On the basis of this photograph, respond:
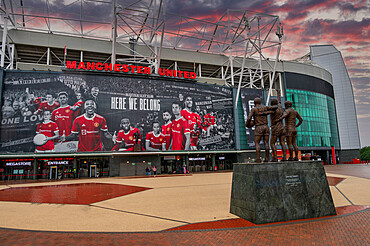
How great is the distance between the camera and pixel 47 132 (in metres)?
36.0

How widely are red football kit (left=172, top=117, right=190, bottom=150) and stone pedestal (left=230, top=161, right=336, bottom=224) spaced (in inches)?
1273

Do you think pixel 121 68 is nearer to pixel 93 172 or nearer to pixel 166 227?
pixel 93 172

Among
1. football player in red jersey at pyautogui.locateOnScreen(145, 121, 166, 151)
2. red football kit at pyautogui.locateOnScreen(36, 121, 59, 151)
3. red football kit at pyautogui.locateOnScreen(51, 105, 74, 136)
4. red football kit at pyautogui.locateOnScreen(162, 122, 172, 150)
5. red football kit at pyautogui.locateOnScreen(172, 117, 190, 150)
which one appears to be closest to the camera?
red football kit at pyautogui.locateOnScreen(36, 121, 59, 151)

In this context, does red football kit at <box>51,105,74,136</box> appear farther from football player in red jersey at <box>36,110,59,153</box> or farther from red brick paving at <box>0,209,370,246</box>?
red brick paving at <box>0,209,370,246</box>

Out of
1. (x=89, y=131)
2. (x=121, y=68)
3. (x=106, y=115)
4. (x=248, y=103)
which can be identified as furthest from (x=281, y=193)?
(x=248, y=103)

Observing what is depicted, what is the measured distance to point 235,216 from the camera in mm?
9961

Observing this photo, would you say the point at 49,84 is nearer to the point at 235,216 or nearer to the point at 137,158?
the point at 137,158

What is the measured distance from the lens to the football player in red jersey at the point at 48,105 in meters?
36.4

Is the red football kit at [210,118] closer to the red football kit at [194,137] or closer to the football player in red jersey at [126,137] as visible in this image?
the red football kit at [194,137]

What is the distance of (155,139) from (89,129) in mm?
10551

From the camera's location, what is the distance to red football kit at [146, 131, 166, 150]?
4097 centimetres

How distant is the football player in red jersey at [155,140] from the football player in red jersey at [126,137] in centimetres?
202

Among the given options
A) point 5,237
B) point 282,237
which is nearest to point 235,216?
point 282,237

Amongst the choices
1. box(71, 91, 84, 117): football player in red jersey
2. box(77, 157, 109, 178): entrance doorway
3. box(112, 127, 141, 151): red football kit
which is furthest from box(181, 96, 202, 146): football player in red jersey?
box(71, 91, 84, 117): football player in red jersey
